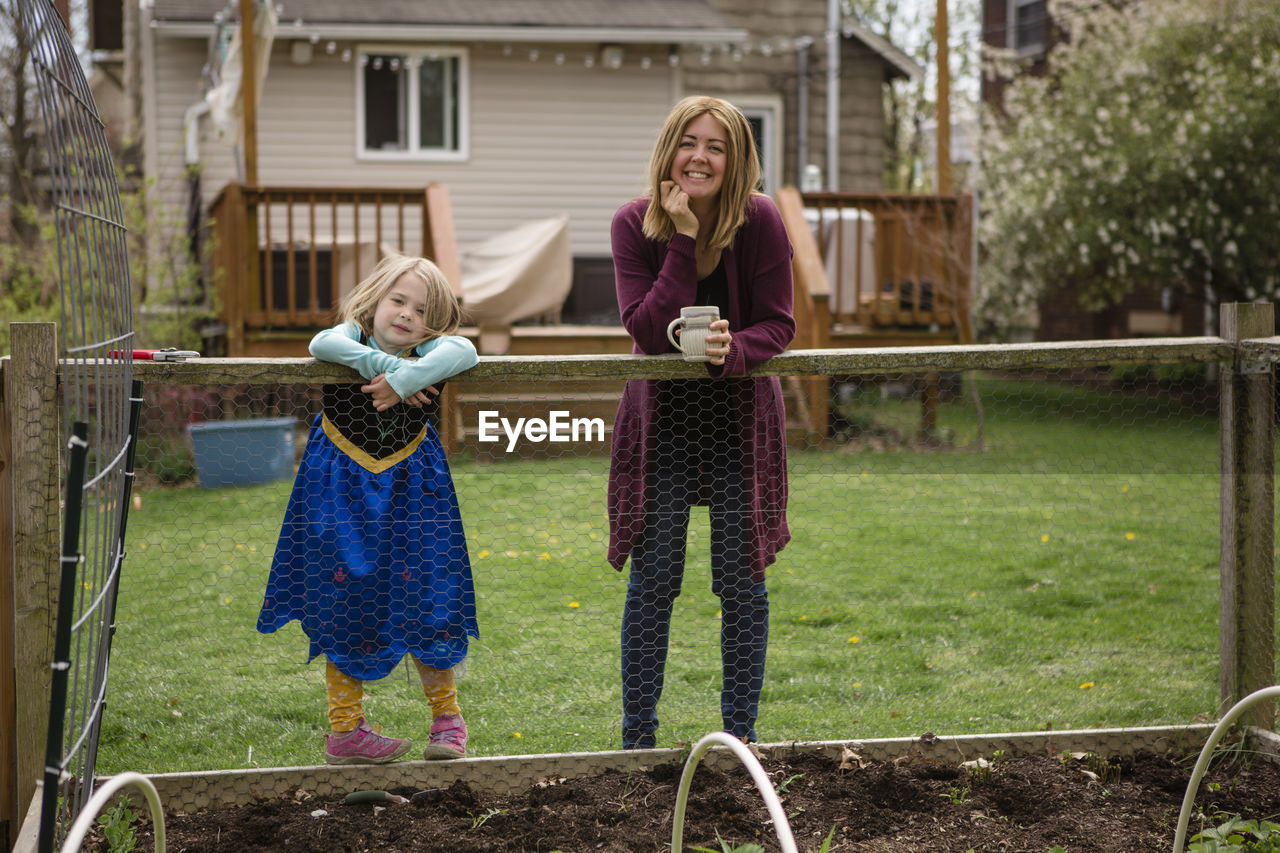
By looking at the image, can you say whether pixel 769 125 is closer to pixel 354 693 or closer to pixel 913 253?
pixel 913 253

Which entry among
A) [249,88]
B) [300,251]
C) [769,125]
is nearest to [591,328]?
[300,251]

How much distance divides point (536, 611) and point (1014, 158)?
10.3 m

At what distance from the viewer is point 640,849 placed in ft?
8.36

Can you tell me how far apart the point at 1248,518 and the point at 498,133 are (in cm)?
1020

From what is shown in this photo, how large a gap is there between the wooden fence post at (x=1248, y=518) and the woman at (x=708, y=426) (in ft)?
3.99

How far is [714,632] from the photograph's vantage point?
14.3ft

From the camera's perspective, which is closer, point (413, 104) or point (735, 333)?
point (735, 333)

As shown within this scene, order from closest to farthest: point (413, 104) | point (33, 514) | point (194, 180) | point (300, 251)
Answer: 1. point (33, 514)
2. point (300, 251)
3. point (194, 180)
4. point (413, 104)

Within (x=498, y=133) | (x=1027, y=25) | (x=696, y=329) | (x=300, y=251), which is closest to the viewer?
(x=696, y=329)

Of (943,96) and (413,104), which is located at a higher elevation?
(413,104)

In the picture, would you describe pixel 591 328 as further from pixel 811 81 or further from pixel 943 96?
pixel 811 81

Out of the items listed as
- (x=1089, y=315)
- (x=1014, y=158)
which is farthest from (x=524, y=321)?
(x=1089, y=315)

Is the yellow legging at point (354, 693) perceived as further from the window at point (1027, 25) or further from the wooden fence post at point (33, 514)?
the window at point (1027, 25)

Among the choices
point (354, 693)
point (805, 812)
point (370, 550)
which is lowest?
point (805, 812)
